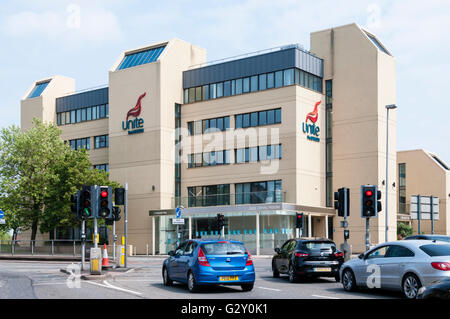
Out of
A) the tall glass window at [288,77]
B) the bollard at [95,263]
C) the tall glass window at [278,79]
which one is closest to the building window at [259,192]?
the tall glass window at [278,79]

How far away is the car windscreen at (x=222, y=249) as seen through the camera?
1852 centimetres

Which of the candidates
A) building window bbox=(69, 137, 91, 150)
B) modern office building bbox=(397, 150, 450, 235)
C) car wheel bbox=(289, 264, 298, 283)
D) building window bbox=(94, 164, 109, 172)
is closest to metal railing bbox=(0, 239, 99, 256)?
building window bbox=(94, 164, 109, 172)

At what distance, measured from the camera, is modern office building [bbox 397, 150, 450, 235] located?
234 feet

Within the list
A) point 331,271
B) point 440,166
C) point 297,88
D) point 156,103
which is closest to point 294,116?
point 297,88

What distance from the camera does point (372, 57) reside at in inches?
2162

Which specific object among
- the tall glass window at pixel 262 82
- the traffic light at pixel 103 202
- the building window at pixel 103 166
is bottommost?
the traffic light at pixel 103 202

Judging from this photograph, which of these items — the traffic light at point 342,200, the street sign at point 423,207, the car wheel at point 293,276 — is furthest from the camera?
the street sign at point 423,207

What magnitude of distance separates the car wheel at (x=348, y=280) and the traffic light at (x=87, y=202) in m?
11.2

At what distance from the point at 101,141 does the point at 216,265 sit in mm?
49148

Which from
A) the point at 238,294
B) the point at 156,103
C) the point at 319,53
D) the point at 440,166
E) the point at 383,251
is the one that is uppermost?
the point at 319,53

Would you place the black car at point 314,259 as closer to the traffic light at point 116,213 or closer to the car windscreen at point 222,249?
the car windscreen at point 222,249

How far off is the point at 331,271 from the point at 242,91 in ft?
120

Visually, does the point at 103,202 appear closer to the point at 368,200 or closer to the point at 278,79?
the point at 368,200
